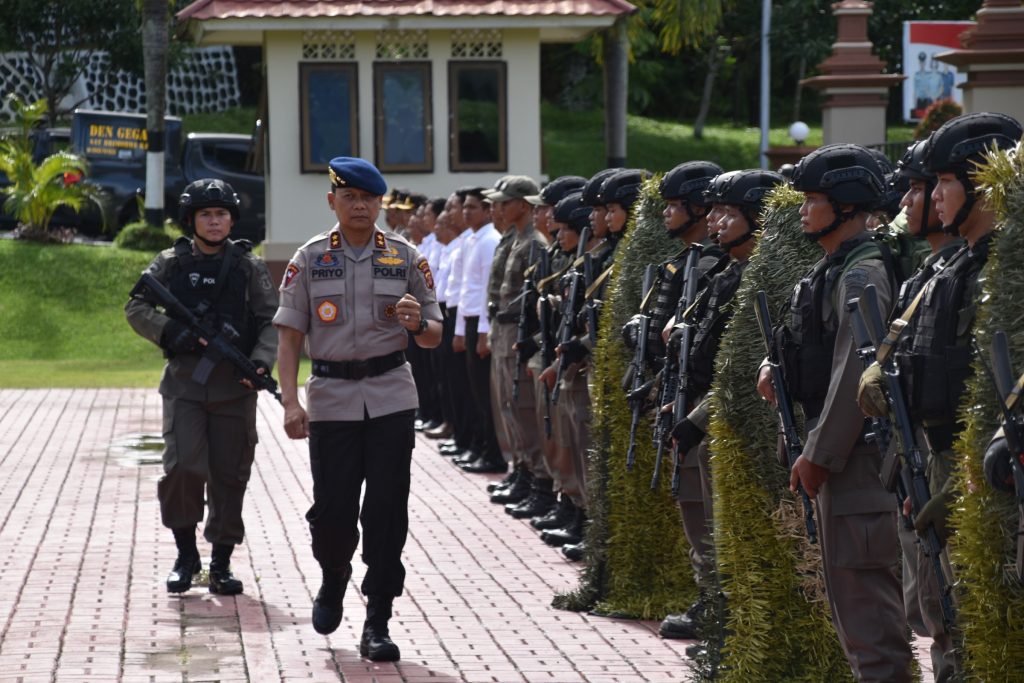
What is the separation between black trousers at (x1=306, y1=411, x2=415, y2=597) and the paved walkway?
1.35ft

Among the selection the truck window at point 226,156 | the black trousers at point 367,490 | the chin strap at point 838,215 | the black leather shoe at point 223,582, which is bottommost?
the black leather shoe at point 223,582

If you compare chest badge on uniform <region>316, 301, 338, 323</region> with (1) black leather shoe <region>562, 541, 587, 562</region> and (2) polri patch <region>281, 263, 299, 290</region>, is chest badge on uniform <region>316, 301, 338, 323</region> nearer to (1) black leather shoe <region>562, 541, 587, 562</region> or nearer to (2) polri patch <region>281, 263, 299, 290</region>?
(2) polri patch <region>281, 263, 299, 290</region>

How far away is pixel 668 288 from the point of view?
25.2 feet

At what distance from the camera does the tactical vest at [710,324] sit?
690cm

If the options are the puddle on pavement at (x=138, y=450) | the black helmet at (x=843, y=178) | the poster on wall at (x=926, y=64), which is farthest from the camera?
the poster on wall at (x=926, y=64)

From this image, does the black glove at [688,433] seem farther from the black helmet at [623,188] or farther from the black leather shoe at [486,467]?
the black leather shoe at [486,467]

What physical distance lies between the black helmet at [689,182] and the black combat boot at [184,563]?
10.0 feet

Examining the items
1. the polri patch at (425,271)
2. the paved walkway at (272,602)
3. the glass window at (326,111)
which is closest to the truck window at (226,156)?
the glass window at (326,111)

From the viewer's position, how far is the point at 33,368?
2228cm

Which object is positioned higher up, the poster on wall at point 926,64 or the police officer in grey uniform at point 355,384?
the poster on wall at point 926,64

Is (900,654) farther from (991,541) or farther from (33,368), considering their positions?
(33,368)

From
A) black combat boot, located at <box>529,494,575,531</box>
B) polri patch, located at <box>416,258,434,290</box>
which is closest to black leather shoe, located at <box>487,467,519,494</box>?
black combat boot, located at <box>529,494,575,531</box>

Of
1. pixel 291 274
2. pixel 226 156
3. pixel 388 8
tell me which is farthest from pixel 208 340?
pixel 226 156

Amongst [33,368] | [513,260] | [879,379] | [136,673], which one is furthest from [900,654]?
[33,368]
